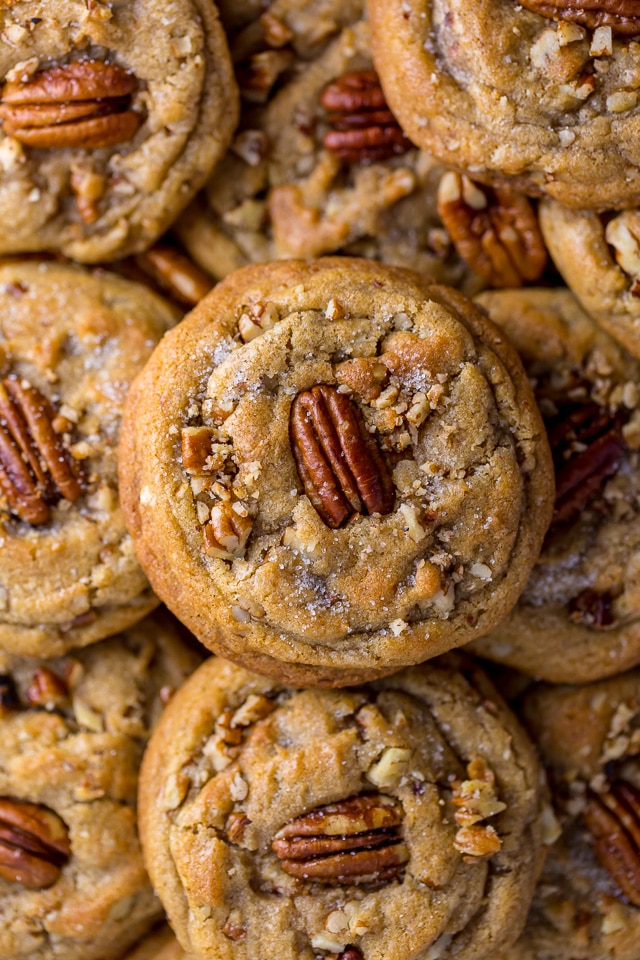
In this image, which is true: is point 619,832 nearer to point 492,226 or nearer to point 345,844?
point 345,844

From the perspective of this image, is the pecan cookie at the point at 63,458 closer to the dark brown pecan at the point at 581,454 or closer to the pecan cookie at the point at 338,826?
the pecan cookie at the point at 338,826

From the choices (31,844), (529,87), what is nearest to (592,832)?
(31,844)

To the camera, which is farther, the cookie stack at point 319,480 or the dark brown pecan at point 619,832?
the dark brown pecan at point 619,832

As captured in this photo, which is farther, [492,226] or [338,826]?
[492,226]

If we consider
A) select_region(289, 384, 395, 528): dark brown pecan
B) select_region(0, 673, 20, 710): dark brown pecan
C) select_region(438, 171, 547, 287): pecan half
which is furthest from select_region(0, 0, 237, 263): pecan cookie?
select_region(0, 673, 20, 710): dark brown pecan

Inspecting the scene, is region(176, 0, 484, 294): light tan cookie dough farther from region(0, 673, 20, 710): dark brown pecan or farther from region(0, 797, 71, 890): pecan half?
region(0, 797, 71, 890): pecan half

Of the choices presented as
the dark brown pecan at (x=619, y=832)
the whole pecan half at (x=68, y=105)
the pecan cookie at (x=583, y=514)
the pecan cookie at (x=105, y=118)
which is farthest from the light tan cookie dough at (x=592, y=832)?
the whole pecan half at (x=68, y=105)
